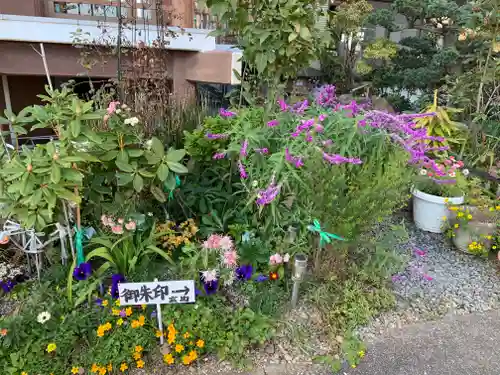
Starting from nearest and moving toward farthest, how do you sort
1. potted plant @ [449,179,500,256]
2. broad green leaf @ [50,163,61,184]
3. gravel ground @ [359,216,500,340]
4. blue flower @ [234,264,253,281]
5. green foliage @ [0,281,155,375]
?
broad green leaf @ [50,163,61,184] < green foliage @ [0,281,155,375] < blue flower @ [234,264,253,281] < gravel ground @ [359,216,500,340] < potted plant @ [449,179,500,256]

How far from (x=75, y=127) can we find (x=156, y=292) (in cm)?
85

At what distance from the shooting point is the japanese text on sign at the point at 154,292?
1798 mm

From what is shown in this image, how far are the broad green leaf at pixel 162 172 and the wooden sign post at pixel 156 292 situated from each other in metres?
0.49

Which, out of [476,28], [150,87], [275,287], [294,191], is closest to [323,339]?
[275,287]

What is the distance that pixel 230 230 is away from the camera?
95.6 inches

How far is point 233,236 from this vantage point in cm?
245

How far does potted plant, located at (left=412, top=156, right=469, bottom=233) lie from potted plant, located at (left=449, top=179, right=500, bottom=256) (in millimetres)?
79

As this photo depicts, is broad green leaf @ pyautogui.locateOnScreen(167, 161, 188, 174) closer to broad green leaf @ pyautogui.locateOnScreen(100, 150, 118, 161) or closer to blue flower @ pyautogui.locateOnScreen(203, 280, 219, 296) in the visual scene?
broad green leaf @ pyautogui.locateOnScreen(100, 150, 118, 161)

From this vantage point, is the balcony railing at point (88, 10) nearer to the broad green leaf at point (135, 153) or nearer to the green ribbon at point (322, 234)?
the broad green leaf at point (135, 153)

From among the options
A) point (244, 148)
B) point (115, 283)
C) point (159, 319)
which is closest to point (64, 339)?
point (115, 283)

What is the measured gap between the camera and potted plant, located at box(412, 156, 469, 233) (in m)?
2.96

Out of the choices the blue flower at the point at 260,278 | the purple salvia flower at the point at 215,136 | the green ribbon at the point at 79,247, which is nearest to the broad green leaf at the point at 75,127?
the green ribbon at the point at 79,247

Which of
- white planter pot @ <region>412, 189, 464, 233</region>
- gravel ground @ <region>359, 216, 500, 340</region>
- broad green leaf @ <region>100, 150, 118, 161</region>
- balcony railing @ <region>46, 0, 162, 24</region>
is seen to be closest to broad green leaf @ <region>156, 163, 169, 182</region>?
broad green leaf @ <region>100, 150, 118, 161</region>

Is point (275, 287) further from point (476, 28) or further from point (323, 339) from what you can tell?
point (476, 28)
